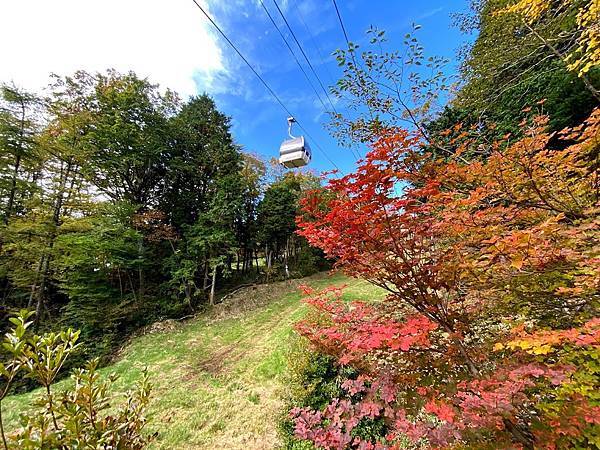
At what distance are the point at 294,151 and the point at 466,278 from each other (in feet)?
15.9

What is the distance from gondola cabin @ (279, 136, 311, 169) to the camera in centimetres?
602

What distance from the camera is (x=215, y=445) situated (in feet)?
10.6

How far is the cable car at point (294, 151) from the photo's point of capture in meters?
6.02

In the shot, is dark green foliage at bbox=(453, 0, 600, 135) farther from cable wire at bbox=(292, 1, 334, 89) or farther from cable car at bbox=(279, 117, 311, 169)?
cable car at bbox=(279, 117, 311, 169)

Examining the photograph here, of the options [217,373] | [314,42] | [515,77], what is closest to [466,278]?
[314,42]

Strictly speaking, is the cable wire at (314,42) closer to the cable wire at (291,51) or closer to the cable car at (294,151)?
the cable wire at (291,51)

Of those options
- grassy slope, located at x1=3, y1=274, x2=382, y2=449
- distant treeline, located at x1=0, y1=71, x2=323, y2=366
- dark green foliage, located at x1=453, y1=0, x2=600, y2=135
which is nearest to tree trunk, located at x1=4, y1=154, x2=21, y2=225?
distant treeline, located at x1=0, y1=71, x2=323, y2=366

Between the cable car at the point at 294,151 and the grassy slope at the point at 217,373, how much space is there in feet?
13.8

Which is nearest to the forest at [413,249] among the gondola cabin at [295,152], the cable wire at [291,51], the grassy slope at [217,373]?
the grassy slope at [217,373]

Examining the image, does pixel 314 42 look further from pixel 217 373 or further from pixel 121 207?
pixel 121 207

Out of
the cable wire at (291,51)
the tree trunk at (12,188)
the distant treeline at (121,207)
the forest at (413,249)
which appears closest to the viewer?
the forest at (413,249)

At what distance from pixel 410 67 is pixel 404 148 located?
229 cm

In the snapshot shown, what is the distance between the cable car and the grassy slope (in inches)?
166

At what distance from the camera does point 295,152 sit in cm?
604
